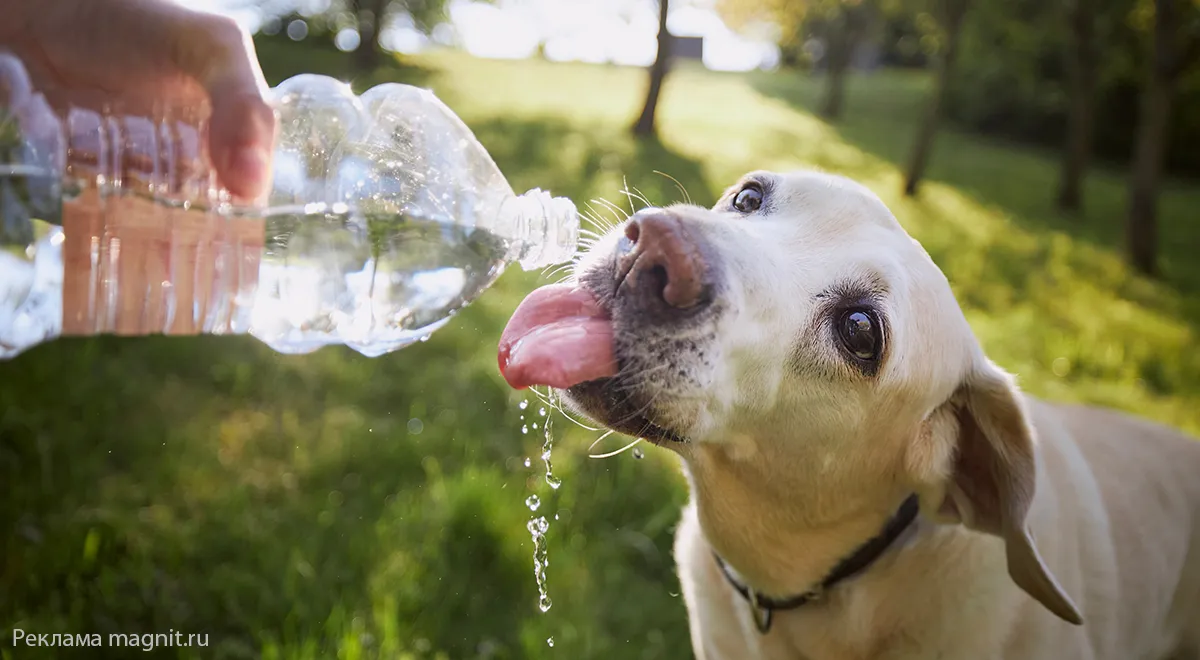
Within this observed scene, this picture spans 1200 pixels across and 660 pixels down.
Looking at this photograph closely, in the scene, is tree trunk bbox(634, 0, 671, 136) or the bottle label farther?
tree trunk bbox(634, 0, 671, 136)

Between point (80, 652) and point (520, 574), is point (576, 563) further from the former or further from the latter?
point (80, 652)

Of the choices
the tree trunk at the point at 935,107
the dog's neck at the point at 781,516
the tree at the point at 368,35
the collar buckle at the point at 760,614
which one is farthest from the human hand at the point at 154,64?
the tree at the point at 368,35

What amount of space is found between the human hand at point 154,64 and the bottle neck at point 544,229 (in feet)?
2.38

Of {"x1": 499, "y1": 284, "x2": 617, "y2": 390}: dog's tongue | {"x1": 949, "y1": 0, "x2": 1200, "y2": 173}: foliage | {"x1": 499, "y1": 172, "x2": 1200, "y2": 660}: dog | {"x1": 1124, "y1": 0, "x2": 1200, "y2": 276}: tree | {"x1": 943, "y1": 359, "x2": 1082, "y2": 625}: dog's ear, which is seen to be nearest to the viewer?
{"x1": 499, "y1": 284, "x2": 617, "y2": 390}: dog's tongue

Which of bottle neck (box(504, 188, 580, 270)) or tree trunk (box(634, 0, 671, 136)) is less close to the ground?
bottle neck (box(504, 188, 580, 270))

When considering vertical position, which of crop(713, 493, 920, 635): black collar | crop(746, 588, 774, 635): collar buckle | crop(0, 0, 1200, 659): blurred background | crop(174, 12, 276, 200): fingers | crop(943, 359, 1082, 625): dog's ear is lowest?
crop(0, 0, 1200, 659): blurred background

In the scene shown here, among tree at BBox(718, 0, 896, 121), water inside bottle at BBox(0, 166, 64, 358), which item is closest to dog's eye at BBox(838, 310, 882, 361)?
water inside bottle at BBox(0, 166, 64, 358)

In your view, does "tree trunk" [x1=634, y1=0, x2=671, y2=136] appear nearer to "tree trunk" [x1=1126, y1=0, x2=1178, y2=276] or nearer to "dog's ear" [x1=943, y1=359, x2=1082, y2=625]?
"tree trunk" [x1=1126, y1=0, x2=1178, y2=276]

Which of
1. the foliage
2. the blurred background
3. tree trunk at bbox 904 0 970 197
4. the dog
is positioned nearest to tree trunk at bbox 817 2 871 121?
the foliage

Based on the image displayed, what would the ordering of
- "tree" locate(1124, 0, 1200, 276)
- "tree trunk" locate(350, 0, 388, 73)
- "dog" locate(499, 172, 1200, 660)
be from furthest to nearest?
"tree trunk" locate(350, 0, 388, 73)
"tree" locate(1124, 0, 1200, 276)
"dog" locate(499, 172, 1200, 660)

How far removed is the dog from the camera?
5.49 ft

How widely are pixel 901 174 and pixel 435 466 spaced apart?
13341 mm

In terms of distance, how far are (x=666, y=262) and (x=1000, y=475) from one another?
106cm

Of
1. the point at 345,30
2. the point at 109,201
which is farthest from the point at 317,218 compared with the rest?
the point at 345,30
